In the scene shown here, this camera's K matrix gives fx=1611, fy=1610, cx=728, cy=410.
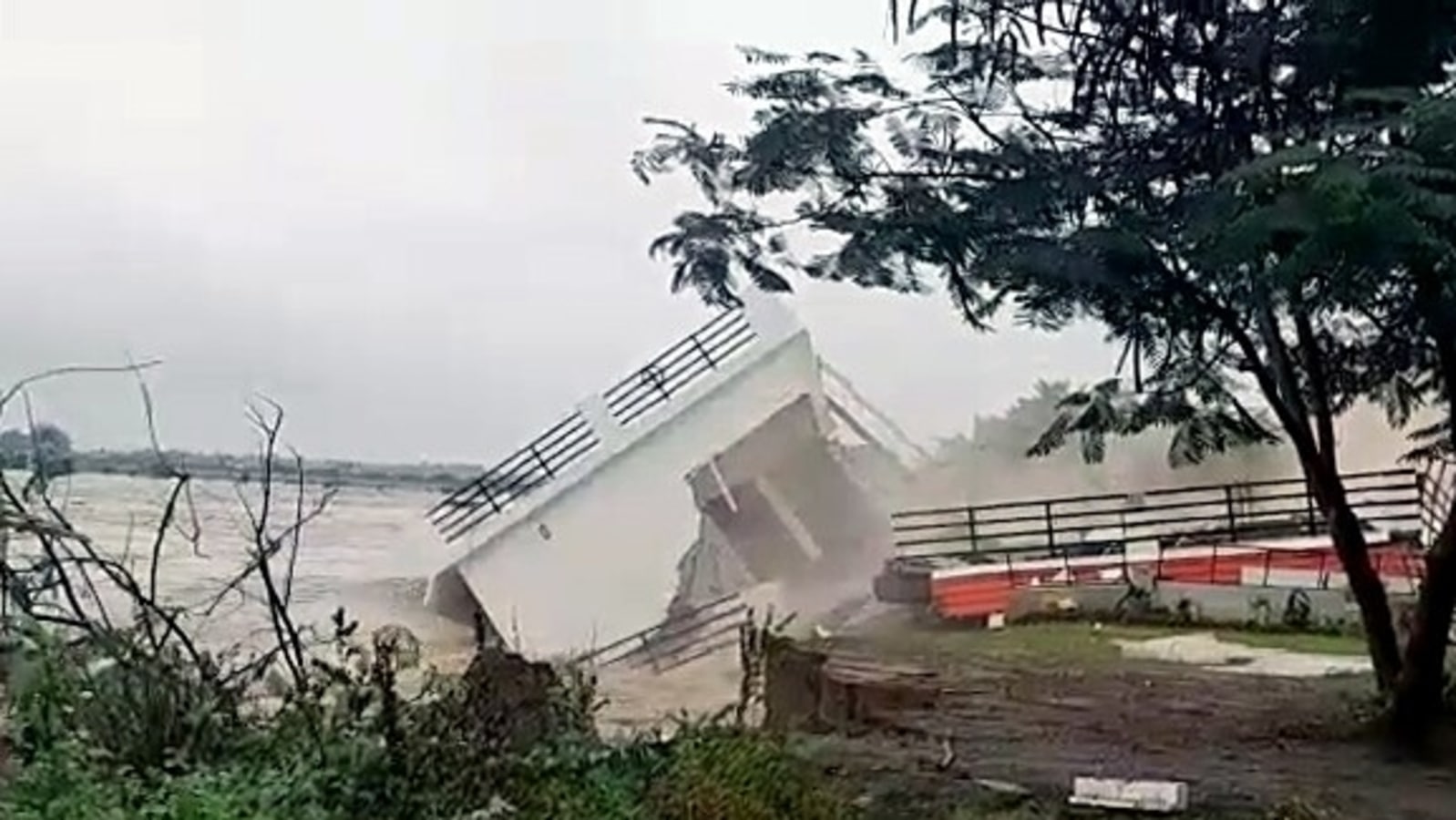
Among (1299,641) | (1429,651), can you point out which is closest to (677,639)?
(1299,641)

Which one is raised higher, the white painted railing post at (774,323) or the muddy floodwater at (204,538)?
the white painted railing post at (774,323)

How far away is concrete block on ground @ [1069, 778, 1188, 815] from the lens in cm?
401

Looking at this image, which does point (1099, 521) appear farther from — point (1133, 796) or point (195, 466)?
point (195, 466)

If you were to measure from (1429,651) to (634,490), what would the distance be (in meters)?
5.99

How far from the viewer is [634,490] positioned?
33.4 ft

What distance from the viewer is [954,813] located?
3.95 m

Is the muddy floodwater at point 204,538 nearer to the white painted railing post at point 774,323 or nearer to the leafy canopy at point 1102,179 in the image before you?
the leafy canopy at point 1102,179

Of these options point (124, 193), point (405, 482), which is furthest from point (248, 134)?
point (405, 482)

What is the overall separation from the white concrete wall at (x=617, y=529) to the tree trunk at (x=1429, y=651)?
535 centimetres

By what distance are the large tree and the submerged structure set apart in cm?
402

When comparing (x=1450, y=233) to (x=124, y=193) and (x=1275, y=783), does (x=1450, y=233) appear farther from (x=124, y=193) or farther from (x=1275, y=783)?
(x=124, y=193)

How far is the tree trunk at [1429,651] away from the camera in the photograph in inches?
186

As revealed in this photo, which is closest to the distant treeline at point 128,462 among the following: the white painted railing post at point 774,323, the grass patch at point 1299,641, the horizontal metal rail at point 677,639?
Result: the white painted railing post at point 774,323

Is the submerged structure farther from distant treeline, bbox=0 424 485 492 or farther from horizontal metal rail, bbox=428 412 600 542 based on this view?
distant treeline, bbox=0 424 485 492
